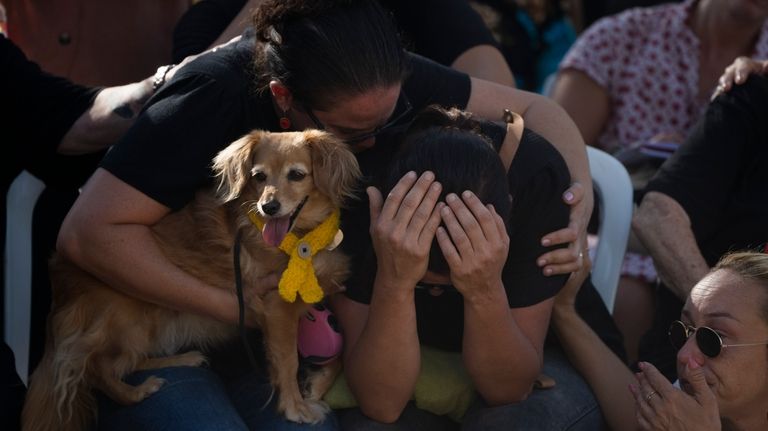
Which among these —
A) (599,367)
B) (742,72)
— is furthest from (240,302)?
(742,72)

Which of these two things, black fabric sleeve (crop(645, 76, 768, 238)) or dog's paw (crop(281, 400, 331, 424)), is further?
black fabric sleeve (crop(645, 76, 768, 238))

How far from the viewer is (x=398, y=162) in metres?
2.26

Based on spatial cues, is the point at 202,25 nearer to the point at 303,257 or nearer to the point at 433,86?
the point at 433,86

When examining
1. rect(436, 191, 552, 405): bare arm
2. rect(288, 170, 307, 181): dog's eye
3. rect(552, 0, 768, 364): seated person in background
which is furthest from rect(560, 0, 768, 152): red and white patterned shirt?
rect(288, 170, 307, 181): dog's eye

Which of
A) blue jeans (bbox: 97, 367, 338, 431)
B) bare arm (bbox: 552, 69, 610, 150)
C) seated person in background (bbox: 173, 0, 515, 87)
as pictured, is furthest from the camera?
bare arm (bbox: 552, 69, 610, 150)

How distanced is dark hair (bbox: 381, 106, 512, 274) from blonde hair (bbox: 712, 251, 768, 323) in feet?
1.91

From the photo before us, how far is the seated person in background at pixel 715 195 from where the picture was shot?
303cm

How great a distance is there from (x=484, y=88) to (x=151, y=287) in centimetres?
110

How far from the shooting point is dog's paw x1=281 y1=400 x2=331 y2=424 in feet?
8.23

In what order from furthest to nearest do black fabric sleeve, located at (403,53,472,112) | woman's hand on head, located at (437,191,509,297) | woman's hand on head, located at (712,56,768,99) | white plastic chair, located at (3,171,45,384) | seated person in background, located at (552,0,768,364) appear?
1. seated person in background, located at (552,0,768,364)
2. woman's hand on head, located at (712,56,768,99)
3. white plastic chair, located at (3,171,45,384)
4. black fabric sleeve, located at (403,53,472,112)
5. woman's hand on head, located at (437,191,509,297)

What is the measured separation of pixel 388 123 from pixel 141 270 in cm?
74

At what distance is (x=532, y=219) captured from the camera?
8.03 feet

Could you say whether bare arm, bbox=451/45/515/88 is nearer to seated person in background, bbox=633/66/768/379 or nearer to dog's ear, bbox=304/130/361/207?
seated person in background, bbox=633/66/768/379

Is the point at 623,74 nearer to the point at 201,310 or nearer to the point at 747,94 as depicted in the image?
the point at 747,94
